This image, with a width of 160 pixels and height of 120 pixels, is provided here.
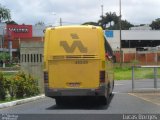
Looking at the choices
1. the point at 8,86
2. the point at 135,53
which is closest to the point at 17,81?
the point at 8,86

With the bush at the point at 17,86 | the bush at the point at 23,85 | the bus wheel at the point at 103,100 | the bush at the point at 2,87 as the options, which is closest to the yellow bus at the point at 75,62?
the bus wheel at the point at 103,100

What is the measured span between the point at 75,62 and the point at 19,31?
283ft

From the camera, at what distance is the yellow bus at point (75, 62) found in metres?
19.8

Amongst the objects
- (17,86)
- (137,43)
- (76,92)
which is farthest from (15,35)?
(76,92)

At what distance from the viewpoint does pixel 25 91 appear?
976 inches

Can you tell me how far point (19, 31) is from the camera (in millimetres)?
105375

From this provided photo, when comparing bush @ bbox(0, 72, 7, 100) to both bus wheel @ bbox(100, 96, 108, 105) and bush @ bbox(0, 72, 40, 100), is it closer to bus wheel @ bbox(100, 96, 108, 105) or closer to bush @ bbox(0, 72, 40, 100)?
bush @ bbox(0, 72, 40, 100)

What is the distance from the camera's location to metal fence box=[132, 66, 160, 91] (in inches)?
1228

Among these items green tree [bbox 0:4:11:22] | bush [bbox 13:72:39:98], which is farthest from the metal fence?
green tree [bbox 0:4:11:22]

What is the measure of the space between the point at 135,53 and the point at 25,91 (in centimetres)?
7814

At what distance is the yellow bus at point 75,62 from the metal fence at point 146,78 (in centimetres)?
A: 1128

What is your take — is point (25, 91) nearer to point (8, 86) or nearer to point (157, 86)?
point (8, 86)

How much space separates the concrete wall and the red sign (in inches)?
2962

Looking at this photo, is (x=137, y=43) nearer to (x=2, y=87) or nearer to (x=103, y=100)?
(x=2, y=87)
